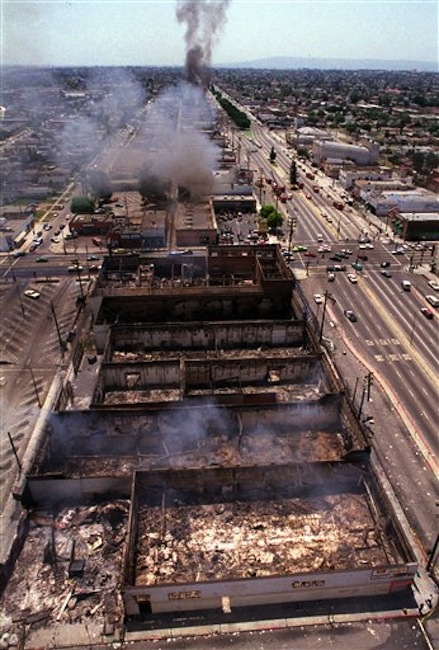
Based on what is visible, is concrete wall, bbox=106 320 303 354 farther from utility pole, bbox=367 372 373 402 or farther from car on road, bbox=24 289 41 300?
car on road, bbox=24 289 41 300

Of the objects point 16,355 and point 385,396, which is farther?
point 16,355

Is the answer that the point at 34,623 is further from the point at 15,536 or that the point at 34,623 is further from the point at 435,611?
the point at 435,611

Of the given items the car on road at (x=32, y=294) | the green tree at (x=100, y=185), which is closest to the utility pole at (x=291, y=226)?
the green tree at (x=100, y=185)

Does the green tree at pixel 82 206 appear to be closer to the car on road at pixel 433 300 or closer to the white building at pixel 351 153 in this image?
the car on road at pixel 433 300

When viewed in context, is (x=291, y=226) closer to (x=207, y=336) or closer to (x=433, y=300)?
(x=433, y=300)

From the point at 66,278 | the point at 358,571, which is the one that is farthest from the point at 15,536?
the point at 66,278

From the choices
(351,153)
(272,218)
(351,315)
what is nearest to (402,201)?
(272,218)

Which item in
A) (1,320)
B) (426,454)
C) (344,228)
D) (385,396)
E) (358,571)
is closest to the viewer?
(358,571)
